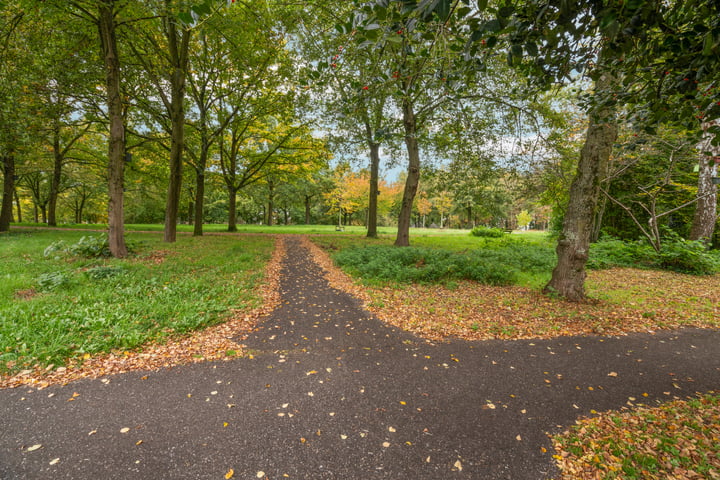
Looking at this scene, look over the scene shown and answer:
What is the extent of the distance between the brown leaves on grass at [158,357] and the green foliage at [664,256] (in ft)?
41.3

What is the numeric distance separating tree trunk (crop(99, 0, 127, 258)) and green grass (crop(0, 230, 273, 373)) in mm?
941

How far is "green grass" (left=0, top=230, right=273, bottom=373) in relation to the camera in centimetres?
386

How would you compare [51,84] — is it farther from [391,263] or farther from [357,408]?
[357,408]

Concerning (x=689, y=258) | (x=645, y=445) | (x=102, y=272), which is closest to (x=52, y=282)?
(x=102, y=272)

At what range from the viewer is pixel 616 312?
230 inches

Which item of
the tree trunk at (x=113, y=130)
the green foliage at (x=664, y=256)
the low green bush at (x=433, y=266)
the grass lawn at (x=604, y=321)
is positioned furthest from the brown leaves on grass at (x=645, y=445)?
the tree trunk at (x=113, y=130)

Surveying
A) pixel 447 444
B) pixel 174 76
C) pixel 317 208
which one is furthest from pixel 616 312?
pixel 317 208

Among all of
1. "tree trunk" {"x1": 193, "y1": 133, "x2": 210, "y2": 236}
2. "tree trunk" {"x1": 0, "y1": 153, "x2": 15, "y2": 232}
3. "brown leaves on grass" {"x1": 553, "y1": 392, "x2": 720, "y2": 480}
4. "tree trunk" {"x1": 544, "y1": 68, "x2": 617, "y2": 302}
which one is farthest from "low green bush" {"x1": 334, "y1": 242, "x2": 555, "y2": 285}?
"tree trunk" {"x1": 0, "y1": 153, "x2": 15, "y2": 232}

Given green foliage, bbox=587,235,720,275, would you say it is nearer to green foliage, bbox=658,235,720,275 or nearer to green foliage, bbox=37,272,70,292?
green foliage, bbox=658,235,720,275

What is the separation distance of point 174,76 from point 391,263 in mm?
12196

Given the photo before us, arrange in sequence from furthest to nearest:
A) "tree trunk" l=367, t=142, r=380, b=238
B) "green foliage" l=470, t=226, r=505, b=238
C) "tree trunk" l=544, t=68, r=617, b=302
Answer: "green foliage" l=470, t=226, r=505, b=238
"tree trunk" l=367, t=142, r=380, b=238
"tree trunk" l=544, t=68, r=617, b=302

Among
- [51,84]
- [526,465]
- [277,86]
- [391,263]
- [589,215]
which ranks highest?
[277,86]

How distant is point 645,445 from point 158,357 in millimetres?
5767

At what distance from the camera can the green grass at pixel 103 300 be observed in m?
3.86
